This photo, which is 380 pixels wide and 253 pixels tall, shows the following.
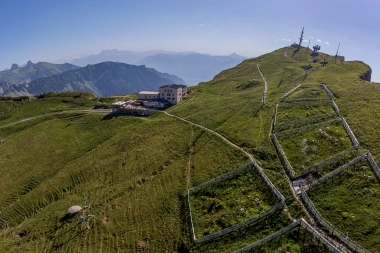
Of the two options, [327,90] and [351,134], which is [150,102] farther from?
[351,134]

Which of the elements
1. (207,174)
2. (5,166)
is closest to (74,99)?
(5,166)

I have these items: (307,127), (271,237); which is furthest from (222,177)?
(307,127)

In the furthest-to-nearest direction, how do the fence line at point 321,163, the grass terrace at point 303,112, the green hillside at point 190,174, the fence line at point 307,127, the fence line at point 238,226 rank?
the grass terrace at point 303,112, the fence line at point 307,127, the fence line at point 321,163, the green hillside at point 190,174, the fence line at point 238,226

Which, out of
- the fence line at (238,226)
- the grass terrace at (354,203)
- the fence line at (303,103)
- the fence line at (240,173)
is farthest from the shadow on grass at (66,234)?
the fence line at (303,103)

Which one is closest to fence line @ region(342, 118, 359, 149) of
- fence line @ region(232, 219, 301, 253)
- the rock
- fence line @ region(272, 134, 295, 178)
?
fence line @ region(272, 134, 295, 178)

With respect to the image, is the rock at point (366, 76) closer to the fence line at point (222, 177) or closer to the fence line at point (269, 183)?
the fence line at point (269, 183)

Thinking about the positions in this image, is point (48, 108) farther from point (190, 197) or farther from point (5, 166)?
point (190, 197)

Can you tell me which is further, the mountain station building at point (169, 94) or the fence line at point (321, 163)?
the mountain station building at point (169, 94)
